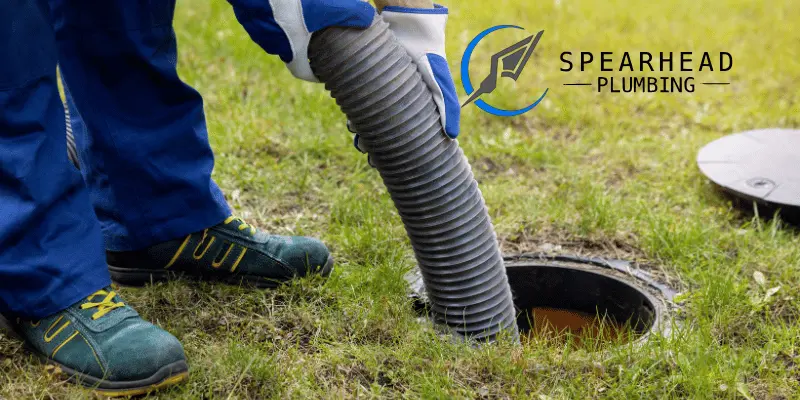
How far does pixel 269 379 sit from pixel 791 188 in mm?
1949

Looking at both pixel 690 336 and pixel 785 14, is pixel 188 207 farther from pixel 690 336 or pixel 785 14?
pixel 785 14

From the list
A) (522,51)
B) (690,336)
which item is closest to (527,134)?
(522,51)

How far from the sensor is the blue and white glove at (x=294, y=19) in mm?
1811

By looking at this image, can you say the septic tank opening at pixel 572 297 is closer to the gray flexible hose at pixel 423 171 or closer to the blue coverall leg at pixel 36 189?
the gray flexible hose at pixel 423 171

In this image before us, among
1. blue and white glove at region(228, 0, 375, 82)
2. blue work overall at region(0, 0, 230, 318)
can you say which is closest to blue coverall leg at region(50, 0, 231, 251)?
blue work overall at region(0, 0, 230, 318)

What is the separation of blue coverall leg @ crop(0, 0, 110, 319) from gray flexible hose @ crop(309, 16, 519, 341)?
1.99 ft

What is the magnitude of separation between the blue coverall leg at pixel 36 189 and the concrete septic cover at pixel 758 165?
2114 mm

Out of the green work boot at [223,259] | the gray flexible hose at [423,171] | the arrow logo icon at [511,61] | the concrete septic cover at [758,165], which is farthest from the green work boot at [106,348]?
the arrow logo icon at [511,61]

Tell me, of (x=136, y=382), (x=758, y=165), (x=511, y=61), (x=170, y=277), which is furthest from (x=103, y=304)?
(x=511, y=61)

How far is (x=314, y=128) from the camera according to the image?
3.47 meters

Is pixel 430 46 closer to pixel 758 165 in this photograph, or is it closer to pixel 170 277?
pixel 170 277

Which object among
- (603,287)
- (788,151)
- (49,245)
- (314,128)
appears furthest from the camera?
(314,128)

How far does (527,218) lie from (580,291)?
333mm

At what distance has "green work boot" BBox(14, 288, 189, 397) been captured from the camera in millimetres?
1915
